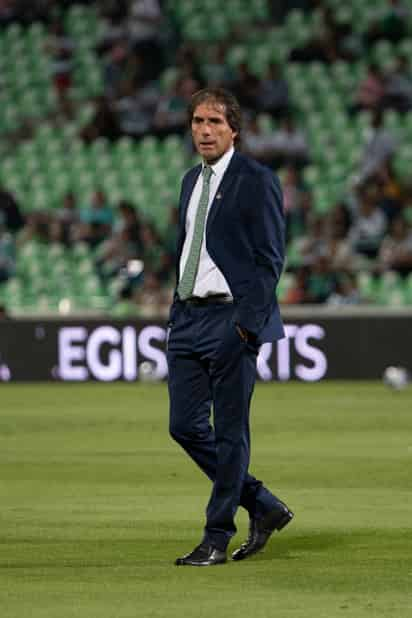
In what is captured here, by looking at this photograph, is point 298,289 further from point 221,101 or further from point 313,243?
point 221,101

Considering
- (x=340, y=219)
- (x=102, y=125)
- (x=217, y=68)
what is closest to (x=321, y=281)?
(x=340, y=219)

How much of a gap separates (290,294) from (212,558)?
12.7 metres

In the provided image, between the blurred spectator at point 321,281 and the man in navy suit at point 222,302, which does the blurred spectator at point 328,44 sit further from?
the man in navy suit at point 222,302

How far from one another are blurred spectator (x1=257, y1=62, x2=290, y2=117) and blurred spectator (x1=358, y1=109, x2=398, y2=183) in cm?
191

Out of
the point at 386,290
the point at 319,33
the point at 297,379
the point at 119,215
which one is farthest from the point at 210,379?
the point at 319,33

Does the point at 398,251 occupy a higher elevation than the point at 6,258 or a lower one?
higher

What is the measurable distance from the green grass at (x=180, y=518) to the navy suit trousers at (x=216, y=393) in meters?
0.30

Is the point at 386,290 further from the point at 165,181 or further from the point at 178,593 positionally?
the point at 178,593

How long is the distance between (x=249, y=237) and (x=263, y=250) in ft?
0.33

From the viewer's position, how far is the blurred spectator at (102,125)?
933 inches

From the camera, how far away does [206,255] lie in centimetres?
684

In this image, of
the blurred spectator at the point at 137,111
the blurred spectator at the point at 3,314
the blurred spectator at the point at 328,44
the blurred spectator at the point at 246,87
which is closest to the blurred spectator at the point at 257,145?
the blurred spectator at the point at 246,87

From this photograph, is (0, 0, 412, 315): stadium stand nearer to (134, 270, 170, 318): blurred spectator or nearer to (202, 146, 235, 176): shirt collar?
(134, 270, 170, 318): blurred spectator

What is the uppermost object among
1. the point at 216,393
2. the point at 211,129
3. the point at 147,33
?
the point at 147,33
